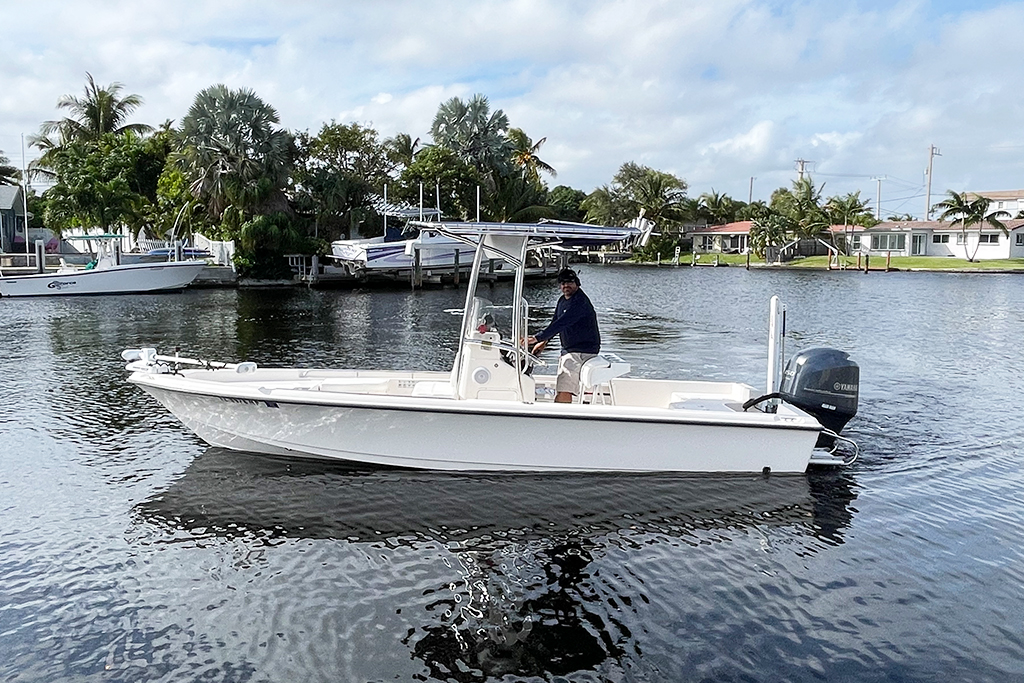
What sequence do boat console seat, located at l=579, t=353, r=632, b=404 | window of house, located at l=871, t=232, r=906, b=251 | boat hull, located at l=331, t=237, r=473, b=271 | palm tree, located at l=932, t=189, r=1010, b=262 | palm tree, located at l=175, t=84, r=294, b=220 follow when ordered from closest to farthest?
boat console seat, located at l=579, t=353, r=632, b=404
boat hull, located at l=331, t=237, r=473, b=271
palm tree, located at l=175, t=84, r=294, b=220
palm tree, located at l=932, t=189, r=1010, b=262
window of house, located at l=871, t=232, r=906, b=251

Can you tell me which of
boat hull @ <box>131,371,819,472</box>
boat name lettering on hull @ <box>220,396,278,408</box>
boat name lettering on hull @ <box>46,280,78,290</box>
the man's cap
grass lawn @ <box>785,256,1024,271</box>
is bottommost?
boat hull @ <box>131,371,819,472</box>

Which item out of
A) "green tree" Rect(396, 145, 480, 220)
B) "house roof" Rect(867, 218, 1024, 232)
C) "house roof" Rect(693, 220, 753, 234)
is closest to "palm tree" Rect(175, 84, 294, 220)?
"green tree" Rect(396, 145, 480, 220)

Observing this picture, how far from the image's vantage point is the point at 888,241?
80.2 m

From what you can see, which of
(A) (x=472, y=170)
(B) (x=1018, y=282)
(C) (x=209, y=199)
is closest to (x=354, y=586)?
(C) (x=209, y=199)

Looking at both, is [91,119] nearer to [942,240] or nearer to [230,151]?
[230,151]

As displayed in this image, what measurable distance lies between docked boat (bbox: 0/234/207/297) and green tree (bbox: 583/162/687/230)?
51157mm

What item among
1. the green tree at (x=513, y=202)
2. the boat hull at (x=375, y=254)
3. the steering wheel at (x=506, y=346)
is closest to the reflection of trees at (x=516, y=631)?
the steering wheel at (x=506, y=346)

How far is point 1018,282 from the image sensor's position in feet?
171

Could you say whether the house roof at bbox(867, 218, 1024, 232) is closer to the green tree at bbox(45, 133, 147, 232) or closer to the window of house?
the window of house

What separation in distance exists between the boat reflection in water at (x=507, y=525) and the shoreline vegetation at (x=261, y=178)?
1578 inches

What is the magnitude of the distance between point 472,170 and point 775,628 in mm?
52609

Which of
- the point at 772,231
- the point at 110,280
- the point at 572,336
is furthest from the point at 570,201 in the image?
the point at 572,336

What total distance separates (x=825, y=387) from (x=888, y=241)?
78312mm

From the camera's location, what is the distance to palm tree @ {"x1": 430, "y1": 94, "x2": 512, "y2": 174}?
60750 mm
